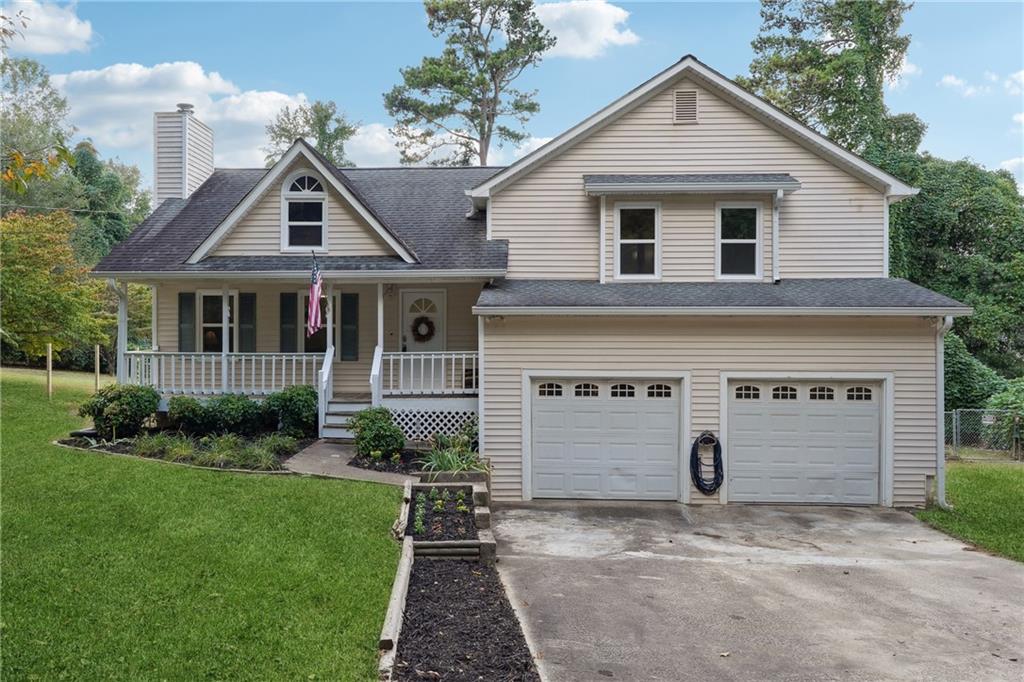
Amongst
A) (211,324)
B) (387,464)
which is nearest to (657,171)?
(387,464)

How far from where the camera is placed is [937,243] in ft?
85.1

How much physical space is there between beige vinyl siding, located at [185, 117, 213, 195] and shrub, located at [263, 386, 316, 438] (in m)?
7.06

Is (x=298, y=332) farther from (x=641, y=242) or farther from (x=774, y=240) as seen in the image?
(x=774, y=240)

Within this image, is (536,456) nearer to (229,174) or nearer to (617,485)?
(617,485)

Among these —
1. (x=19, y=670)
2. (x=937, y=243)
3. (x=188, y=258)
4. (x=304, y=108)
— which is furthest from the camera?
(x=304, y=108)

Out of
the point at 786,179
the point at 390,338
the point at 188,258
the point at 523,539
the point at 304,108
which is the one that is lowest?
the point at 523,539

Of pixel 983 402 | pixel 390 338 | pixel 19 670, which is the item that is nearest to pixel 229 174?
pixel 390 338

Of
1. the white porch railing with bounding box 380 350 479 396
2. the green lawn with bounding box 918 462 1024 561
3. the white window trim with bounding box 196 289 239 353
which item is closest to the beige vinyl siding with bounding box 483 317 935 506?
the green lawn with bounding box 918 462 1024 561

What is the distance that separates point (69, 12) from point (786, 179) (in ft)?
54.9

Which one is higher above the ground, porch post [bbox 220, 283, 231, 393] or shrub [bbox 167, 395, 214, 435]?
porch post [bbox 220, 283, 231, 393]

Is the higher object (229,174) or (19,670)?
(229,174)

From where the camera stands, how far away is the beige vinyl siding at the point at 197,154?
17.6 metres

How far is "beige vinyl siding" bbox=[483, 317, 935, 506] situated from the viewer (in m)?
12.1

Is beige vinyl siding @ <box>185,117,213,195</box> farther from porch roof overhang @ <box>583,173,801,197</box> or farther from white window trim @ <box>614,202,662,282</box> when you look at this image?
white window trim @ <box>614,202,662,282</box>
